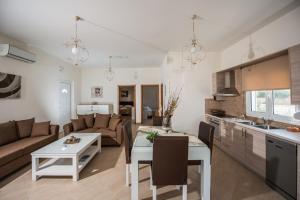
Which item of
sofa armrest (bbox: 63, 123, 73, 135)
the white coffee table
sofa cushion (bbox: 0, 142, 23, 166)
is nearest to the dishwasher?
the white coffee table

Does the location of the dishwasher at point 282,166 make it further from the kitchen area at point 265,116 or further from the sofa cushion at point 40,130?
the sofa cushion at point 40,130

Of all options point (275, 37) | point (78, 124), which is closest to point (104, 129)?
point (78, 124)

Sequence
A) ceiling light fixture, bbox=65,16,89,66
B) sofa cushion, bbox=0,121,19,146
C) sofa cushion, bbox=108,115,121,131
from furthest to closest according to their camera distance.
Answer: sofa cushion, bbox=108,115,121,131
sofa cushion, bbox=0,121,19,146
ceiling light fixture, bbox=65,16,89,66

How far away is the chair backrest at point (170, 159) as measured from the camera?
73.6 inches

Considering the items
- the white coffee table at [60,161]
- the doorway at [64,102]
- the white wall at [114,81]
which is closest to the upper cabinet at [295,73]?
the white coffee table at [60,161]

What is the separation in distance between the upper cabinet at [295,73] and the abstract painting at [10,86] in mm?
5504

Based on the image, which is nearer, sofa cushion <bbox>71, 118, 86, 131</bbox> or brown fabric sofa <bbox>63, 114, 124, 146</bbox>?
brown fabric sofa <bbox>63, 114, 124, 146</bbox>

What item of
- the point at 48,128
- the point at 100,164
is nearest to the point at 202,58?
the point at 100,164

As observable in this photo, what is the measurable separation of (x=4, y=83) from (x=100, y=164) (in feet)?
9.40

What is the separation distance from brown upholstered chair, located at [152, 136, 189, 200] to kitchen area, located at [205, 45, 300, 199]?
4.78 ft

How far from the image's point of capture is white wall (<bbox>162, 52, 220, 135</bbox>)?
16.6 ft

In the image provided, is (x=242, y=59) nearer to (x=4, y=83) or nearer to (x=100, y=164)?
(x=100, y=164)

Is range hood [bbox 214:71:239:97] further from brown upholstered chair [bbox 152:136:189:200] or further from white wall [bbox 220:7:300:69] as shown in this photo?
brown upholstered chair [bbox 152:136:189:200]

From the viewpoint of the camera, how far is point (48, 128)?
162 inches
